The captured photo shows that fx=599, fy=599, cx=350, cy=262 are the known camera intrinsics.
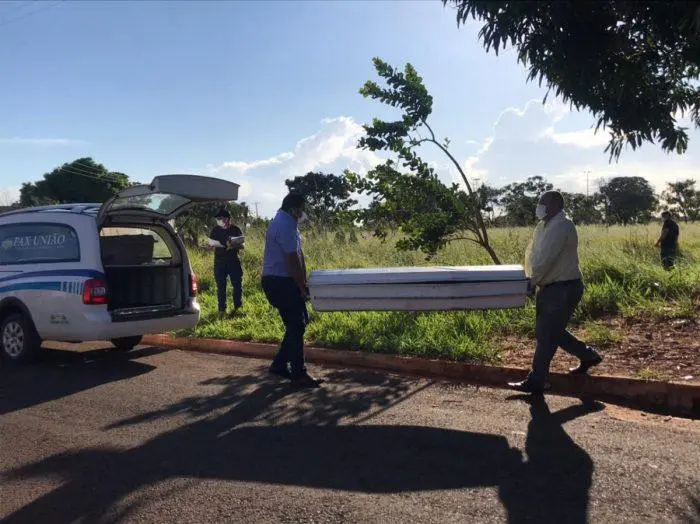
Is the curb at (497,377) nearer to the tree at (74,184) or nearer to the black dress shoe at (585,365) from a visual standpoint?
the black dress shoe at (585,365)

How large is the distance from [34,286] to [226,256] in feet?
10.5

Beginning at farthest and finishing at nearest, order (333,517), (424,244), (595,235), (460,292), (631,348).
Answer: (595,235), (424,244), (631,348), (460,292), (333,517)

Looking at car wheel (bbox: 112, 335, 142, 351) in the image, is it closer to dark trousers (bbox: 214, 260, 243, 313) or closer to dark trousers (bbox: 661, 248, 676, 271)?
dark trousers (bbox: 214, 260, 243, 313)

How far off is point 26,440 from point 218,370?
244 cm

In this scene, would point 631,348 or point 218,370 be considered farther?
point 218,370

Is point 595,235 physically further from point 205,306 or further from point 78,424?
point 78,424

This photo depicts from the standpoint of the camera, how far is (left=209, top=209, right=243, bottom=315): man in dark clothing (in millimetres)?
9406

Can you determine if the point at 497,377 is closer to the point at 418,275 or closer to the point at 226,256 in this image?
the point at 418,275

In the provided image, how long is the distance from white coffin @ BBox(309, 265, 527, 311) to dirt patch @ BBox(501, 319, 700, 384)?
897 millimetres

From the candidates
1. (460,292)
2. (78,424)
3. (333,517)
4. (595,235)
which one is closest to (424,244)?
(460,292)

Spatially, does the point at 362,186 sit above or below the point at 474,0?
below

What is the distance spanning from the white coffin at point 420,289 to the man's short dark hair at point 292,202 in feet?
2.25

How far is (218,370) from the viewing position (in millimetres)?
6625

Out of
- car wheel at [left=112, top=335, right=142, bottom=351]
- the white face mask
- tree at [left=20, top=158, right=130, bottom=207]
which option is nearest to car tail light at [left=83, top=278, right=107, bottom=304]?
car wheel at [left=112, top=335, right=142, bottom=351]
